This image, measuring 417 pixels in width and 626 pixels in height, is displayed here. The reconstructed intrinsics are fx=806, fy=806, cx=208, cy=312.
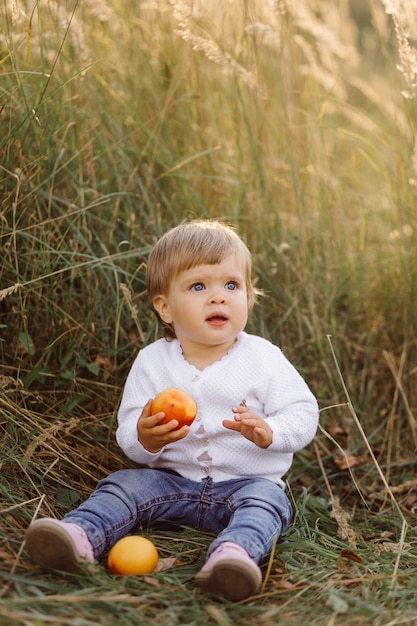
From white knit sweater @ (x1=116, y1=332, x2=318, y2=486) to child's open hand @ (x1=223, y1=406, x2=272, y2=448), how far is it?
11 centimetres

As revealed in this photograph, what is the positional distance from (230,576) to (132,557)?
0.32 metres

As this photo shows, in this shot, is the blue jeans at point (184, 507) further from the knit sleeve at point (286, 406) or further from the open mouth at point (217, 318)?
the open mouth at point (217, 318)

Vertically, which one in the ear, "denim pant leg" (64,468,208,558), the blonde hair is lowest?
"denim pant leg" (64,468,208,558)

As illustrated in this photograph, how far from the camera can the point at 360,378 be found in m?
3.49

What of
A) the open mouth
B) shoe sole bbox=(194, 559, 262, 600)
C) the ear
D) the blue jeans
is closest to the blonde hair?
the ear

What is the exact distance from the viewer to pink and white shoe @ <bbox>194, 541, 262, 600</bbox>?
1981 millimetres

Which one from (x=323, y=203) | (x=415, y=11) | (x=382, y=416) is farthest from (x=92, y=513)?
(x=415, y=11)

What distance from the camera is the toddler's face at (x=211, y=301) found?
2.52 meters

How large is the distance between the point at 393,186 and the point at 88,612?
243 cm

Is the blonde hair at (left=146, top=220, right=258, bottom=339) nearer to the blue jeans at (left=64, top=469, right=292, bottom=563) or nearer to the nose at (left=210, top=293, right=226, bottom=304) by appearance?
the nose at (left=210, top=293, right=226, bottom=304)

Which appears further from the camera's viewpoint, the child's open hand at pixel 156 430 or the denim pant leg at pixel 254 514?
the child's open hand at pixel 156 430

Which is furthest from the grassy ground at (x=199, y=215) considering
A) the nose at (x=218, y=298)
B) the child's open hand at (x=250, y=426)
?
the nose at (x=218, y=298)

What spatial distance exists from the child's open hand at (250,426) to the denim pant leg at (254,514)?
17 cm

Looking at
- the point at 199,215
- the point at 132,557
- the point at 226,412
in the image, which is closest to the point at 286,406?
the point at 226,412
